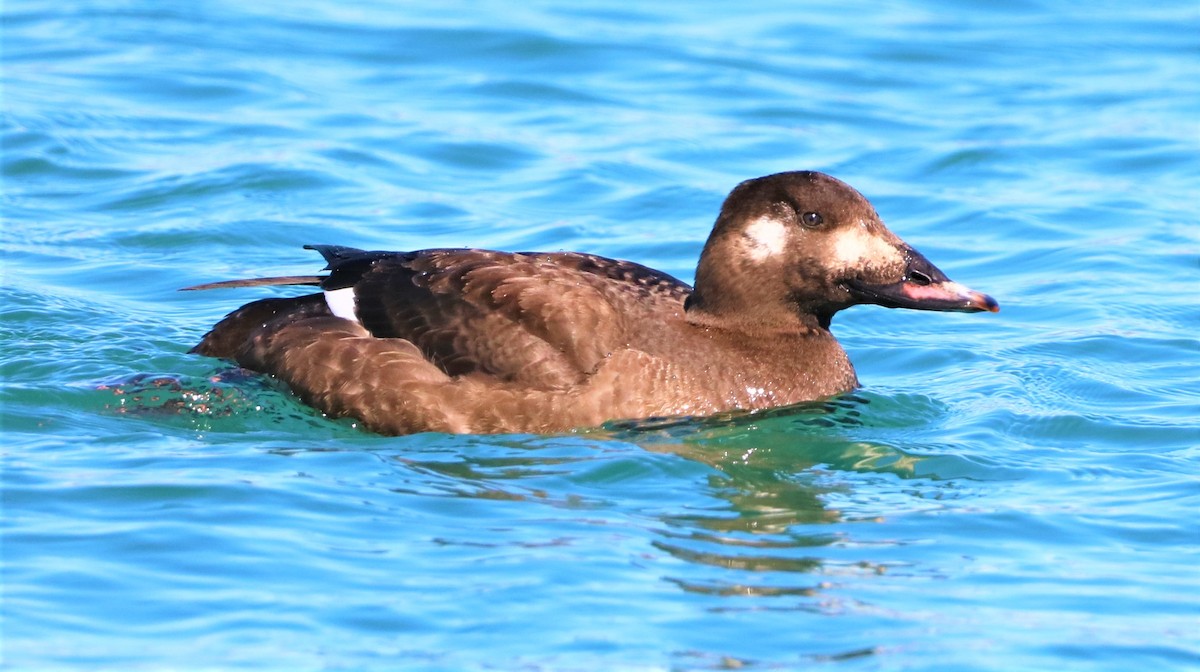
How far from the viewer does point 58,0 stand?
1659 centimetres

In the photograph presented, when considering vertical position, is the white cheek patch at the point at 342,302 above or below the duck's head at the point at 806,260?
below

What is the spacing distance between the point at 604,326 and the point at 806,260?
0.94m

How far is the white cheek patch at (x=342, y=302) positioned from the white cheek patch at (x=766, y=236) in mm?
1780

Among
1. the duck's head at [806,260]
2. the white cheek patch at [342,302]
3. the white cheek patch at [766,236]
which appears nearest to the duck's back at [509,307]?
the white cheek patch at [342,302]

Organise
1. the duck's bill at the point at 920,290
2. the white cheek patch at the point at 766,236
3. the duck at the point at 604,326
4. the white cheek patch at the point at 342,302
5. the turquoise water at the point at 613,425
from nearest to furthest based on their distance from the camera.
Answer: the turquoise water at the point at 613,425 < the duck at the point at 604,326 < the duck's bill at the point at 920,290 < the white cheek patch at the point at 766,236 < the white cheek patch at the point at 342,302

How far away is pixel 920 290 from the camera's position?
7.59 meters

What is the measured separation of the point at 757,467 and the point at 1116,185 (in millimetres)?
6292

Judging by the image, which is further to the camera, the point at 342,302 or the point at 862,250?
the point at 342,302

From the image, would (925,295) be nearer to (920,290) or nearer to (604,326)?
(920,290)

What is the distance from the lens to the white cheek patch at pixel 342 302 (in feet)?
25.8

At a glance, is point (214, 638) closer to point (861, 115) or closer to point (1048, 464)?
point (1048, 464)

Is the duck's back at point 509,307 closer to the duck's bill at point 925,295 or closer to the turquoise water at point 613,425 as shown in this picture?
the turquoise water at point 613,425

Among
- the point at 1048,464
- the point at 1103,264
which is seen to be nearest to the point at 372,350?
the point at 1048,464

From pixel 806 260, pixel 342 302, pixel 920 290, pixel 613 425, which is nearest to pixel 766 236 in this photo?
pixel 806 260
